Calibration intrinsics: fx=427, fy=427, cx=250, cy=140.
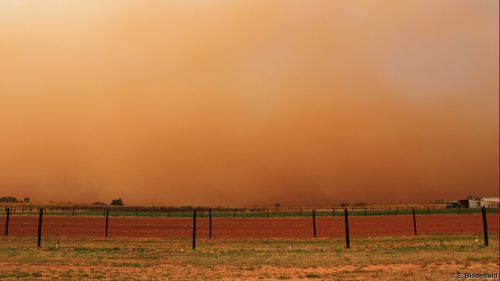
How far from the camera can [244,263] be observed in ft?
53.8

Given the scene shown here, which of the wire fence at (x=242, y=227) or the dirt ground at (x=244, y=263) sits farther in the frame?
the wire fence at (x=242, y=227)

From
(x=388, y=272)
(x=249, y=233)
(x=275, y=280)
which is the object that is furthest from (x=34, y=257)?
(x=249, y=233)

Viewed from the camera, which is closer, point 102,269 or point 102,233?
point 102,269

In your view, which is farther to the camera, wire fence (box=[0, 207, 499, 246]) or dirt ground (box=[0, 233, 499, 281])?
wire fence (box=[0, 207, 499, 246])

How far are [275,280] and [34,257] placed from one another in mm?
10748

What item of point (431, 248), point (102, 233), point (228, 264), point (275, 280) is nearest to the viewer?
point (275, 280)

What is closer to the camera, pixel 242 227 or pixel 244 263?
pixel 244 263

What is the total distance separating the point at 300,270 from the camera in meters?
14.6

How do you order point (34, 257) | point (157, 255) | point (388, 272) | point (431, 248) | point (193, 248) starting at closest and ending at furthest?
point (388, 272), point (34, 257), point (157, 255), point (431, 248), point (193, 248)

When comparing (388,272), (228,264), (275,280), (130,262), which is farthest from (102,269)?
(388,272)

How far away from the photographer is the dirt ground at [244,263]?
13.3 m

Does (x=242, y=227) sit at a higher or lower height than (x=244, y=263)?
lower

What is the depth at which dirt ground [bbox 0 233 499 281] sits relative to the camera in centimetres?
1328

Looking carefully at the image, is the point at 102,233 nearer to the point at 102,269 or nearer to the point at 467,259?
the point at 102,269
